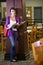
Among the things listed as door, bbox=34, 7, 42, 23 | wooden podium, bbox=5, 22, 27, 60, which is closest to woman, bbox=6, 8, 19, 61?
wooden podium, bbox=5, 22, 27, 60

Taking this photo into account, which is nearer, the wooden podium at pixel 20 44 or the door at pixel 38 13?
the wooden podium at pixel 20 44

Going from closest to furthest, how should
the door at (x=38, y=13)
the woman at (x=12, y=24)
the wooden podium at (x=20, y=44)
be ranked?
the woman at (x=12, y=24) < the wooden podium at (x=20, y=44) < the door at (x=38, y=13)

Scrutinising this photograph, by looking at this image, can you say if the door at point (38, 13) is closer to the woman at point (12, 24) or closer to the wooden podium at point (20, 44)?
the wooden podium at point (20, 44)

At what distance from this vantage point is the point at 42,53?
9.02 ft

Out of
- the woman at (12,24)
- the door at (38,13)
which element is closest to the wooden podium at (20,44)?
the woman at (12,24)

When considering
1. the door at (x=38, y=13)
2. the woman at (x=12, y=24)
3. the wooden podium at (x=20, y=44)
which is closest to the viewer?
the woman at (x=12, y=24)

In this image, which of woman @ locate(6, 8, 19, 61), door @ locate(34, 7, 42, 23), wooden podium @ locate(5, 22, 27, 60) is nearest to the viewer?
woman @ locate(6, 8, 19, 61)

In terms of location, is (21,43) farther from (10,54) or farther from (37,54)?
(37,54)

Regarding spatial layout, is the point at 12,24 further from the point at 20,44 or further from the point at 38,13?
the point at 38,13

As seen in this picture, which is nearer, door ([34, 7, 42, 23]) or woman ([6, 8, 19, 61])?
woman ([6, 8, 19, 61])

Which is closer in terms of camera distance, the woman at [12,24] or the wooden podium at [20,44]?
the woman at [12,24]

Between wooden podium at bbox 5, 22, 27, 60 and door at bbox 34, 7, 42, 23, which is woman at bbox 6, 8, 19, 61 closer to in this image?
wooden podium at bbox 5, 22, 27, 60

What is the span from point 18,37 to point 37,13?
12438mm

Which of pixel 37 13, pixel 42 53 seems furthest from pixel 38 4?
pixel 42 53
